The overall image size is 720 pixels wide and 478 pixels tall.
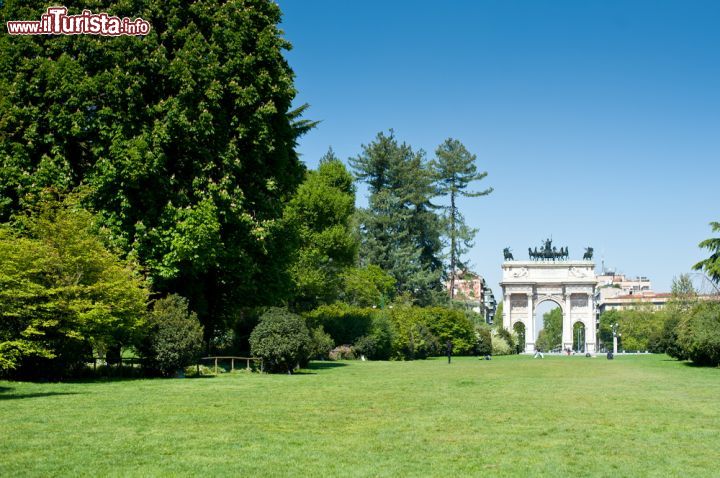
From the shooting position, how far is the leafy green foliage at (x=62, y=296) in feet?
71.1

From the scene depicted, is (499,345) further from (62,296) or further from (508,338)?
(62,296)

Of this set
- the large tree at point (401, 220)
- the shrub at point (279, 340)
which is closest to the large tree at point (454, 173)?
the large tree at point (401, 220)

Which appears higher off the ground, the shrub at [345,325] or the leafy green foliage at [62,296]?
the leafy green foliage at [62,296]

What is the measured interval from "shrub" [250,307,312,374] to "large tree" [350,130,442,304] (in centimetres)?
3800

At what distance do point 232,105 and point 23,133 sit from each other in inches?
293

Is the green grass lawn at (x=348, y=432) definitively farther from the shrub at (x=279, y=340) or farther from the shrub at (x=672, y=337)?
the shrub at (x=672, y=337)

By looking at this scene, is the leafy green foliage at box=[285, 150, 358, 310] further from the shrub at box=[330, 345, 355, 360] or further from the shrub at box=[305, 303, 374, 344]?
the shrub at box=[330, 345, 355, 360]

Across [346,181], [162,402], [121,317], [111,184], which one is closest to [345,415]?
[162,402]

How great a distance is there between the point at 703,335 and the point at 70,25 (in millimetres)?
32041

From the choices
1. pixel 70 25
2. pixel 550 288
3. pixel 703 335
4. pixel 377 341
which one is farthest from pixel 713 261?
pixel 550 288

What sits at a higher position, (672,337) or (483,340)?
(672,337)

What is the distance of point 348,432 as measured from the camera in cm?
1345

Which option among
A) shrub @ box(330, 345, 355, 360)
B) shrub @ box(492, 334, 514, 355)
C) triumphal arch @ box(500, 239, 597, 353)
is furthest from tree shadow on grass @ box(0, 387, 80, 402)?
triumphal arch @ box(500, 239, 597, 353)

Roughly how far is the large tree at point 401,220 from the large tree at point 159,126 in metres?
38.6
